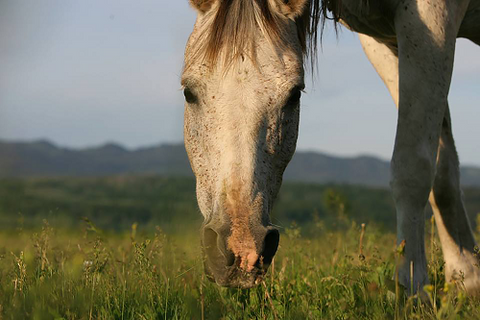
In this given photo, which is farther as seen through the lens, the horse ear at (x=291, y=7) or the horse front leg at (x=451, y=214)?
the horse front leg at (x=451, y=214)

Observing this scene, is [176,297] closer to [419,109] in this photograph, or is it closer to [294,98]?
[294,98]

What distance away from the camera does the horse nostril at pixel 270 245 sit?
2348 mm

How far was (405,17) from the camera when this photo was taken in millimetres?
3404

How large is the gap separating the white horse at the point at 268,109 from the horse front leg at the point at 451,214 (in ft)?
0.06

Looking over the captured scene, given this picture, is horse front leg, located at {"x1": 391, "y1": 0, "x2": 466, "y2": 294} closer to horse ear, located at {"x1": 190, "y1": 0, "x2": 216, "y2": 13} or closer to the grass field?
the grass field

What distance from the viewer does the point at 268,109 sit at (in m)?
2.62

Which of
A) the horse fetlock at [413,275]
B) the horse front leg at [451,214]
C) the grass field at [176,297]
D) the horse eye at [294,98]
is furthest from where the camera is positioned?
the horse front leg at [451,214]

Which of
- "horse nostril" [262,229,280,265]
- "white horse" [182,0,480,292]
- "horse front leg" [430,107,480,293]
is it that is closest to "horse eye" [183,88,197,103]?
"white horse" [182,0,480,292]

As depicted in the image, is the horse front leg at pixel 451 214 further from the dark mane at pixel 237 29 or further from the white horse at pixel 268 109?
the dark mane at pixel 237 29

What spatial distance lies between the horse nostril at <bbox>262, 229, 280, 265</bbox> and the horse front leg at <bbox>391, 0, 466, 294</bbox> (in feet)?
3.74

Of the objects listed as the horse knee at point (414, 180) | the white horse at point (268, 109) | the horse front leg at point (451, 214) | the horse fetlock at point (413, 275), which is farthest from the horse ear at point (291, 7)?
the horse front leg at point (451, 214)

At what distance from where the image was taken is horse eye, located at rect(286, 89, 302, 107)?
276cm

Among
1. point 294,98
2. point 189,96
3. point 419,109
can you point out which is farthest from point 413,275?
point 189,96

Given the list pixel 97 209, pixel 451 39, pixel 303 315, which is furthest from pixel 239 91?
pixel 97 209
